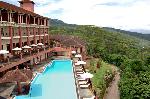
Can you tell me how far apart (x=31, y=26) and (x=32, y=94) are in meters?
25.7

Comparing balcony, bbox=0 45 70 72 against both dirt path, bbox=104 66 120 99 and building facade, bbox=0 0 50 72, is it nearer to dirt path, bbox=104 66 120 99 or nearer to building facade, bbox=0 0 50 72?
building facade, bbox=0 0 50 72

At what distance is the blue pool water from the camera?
29844 millimetres

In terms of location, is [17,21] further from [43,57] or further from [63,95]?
[63,95]

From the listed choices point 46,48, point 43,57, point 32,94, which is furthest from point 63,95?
point 43,57

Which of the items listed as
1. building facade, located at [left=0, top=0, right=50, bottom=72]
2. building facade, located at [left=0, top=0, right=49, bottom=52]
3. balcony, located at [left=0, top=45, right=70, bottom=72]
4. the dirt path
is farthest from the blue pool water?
building facade, located at [left=0, top=0, right=49, bottom=52]

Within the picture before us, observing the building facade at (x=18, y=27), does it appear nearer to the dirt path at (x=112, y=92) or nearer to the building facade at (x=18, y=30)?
the building facade at (x=18, y=30)

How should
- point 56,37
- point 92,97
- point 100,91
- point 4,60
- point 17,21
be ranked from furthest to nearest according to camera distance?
point 56,37
point 17,21
point 100,91
point 4,60
point 92,97

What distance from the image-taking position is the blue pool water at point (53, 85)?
1175 inches

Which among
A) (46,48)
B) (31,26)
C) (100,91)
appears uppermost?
(31,26)

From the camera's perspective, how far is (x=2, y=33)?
40094mm

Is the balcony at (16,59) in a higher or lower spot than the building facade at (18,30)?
lower

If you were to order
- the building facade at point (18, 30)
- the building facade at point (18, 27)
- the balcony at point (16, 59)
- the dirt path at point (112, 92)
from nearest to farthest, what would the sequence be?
the balcony at point (16, 59)
the building facade at point (18, 30)
the building facade at point (18, 27)
the dirt path at point (112, 92)

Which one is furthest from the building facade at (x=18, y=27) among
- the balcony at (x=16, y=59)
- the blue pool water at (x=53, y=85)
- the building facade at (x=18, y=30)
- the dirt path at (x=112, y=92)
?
the dirt path at (x=112, y=92)

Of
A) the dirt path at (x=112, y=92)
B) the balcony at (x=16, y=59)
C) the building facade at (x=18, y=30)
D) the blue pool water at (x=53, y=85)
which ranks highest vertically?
the building facade at (x=18, y=30)
